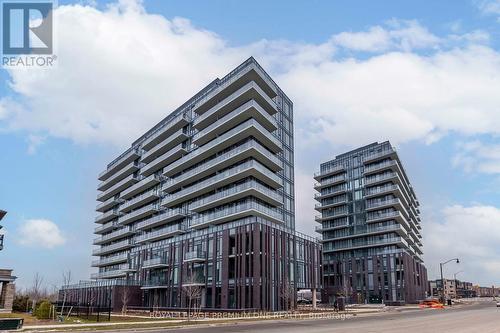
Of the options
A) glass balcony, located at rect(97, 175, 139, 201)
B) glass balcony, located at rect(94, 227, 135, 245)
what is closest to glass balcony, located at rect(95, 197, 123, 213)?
glass balcony, located at rect(97, 175, 139, 201)

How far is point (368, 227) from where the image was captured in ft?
391

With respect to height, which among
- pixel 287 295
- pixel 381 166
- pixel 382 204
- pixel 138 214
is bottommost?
pixel 287 295

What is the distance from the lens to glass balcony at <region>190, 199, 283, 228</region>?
67062 mm

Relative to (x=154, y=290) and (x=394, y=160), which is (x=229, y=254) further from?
→ (x=394, y=160)

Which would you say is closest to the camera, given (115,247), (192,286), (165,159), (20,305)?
(20,305)

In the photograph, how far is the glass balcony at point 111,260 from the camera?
106m

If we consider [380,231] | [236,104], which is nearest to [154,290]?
[236,104]

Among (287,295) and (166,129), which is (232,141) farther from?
(287,295)

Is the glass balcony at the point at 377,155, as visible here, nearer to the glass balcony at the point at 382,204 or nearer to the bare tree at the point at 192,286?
the glass balcony at the point at 382,204

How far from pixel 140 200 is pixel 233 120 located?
125 ft

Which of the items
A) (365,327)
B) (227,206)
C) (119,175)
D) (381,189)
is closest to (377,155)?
(381,189)

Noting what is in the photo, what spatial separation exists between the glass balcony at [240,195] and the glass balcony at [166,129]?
17.9 metres

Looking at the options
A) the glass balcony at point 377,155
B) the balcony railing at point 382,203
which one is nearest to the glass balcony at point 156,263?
the balcony railing at point 382,203

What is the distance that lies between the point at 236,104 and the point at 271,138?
8.27 metres
